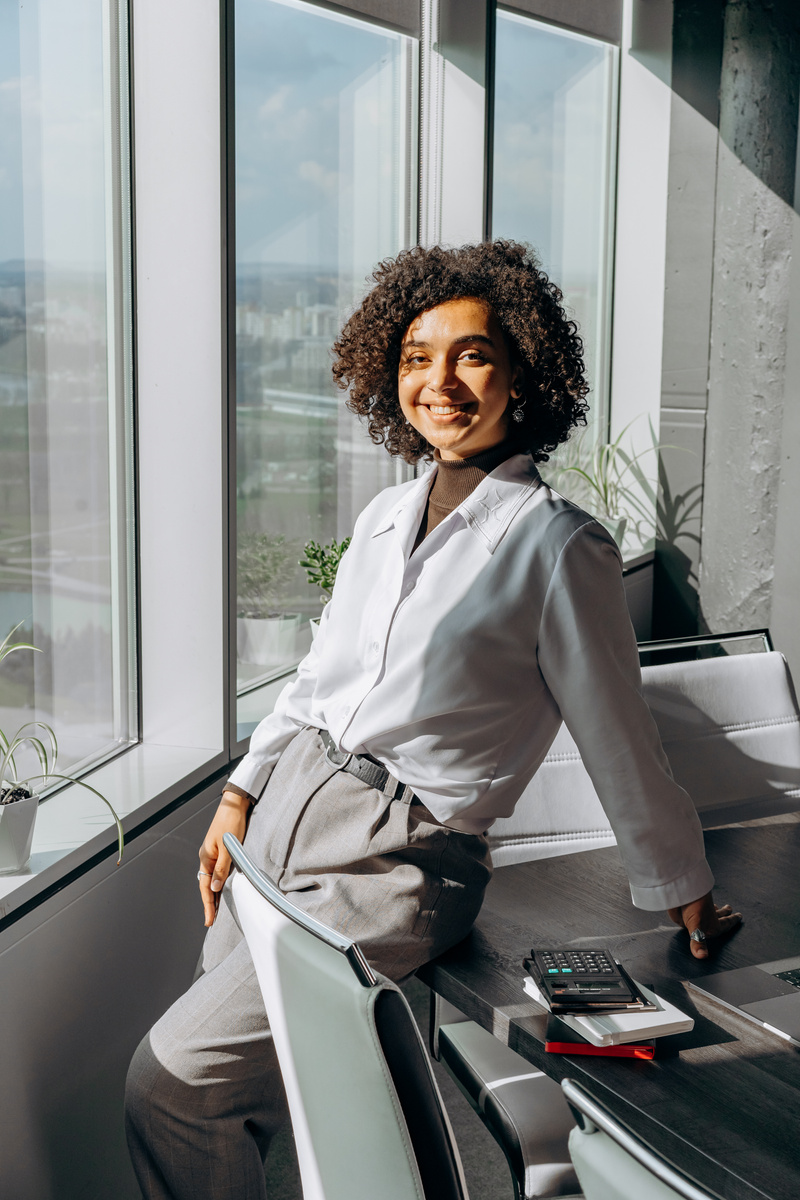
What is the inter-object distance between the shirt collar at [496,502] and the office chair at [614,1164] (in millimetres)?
789

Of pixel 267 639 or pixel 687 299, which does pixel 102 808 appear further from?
pixel 687 299

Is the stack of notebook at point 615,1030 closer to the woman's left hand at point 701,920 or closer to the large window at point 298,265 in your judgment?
the woman's left hand at point 701,920

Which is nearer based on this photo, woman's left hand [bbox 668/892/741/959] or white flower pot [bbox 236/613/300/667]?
woman's left hand [bbox 668/892/741/959]

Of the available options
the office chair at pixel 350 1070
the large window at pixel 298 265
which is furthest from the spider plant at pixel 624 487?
the office chair at pixel 350 1070

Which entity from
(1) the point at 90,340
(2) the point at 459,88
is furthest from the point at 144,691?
(2) the point at 459,88

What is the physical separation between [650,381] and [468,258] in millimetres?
3779

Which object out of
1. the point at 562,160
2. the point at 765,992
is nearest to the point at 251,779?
the point at 765,992

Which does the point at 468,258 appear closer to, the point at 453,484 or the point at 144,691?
the point at 453,484

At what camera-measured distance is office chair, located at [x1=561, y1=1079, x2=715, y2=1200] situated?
1.99ft

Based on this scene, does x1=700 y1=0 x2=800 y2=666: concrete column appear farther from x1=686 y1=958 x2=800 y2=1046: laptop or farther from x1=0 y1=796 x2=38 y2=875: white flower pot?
x1=0 y1=796 x2=38 y2=875: white flower pot

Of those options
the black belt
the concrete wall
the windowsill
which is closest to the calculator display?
the black belt

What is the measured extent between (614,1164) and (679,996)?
68cm

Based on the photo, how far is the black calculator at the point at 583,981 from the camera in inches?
47.2

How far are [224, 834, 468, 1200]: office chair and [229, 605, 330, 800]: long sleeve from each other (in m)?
0.55
